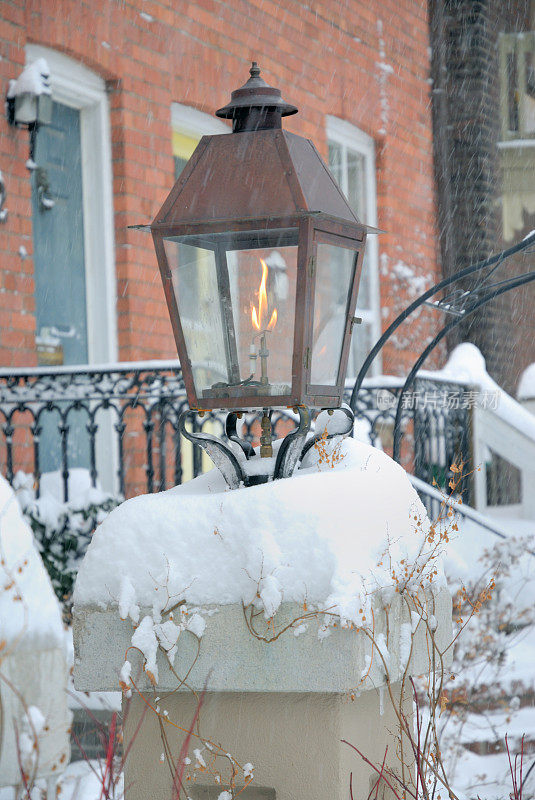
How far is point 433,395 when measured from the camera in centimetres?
702

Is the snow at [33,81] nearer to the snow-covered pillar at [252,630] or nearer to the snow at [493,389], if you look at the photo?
the snow at [493,389]

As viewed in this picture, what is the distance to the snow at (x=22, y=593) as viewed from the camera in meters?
2.86

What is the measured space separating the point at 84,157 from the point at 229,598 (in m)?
5.08

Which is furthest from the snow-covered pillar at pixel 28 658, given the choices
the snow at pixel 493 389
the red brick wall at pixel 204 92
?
the snow at pixel 493 389

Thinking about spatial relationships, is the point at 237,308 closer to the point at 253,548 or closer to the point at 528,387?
the point at 253,548

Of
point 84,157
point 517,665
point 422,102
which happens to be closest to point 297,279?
point 517,665

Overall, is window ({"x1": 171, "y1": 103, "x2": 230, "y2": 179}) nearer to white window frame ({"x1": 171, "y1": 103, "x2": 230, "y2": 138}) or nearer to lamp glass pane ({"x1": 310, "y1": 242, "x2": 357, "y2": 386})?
white window frame ({"x1": 171, "y1": 103, "x2": 230, "y2": 138})

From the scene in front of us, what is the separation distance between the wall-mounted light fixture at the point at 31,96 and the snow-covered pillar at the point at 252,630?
13.0 feet

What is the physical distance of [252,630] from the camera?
2209 millimetres

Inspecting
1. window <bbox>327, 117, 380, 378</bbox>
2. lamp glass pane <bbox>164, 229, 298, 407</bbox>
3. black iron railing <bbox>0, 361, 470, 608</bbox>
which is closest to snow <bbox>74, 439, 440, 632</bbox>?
lamp glass pane <bbox>164, 229, 298, 407</bbox>

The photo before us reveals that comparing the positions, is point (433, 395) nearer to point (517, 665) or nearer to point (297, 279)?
point (517, 665)

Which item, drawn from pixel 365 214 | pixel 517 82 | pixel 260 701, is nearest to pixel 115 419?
pixel 365 214

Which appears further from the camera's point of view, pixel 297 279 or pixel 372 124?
pixel 372 124

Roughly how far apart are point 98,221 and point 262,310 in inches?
174
